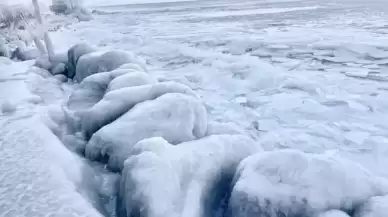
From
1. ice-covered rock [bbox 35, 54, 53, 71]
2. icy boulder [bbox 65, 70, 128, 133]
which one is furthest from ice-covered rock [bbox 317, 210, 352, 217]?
ice-covered rock [bbox 35, 54, 53, 71]

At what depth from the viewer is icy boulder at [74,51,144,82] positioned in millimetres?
5953

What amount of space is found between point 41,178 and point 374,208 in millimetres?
2482

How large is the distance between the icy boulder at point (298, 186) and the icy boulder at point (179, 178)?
28cm

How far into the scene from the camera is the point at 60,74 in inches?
291

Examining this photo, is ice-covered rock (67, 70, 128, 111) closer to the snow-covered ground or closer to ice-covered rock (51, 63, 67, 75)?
the snow-covered ground

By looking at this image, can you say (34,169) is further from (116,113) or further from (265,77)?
(265,77)

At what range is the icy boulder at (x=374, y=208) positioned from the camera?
1.92m

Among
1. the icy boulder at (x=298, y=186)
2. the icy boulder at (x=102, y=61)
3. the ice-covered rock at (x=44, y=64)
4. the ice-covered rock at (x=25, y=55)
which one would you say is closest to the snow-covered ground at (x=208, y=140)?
the icy boulder at (x=298, y=186)

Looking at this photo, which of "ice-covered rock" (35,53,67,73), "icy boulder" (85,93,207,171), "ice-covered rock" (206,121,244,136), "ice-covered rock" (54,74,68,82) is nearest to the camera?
"icy boulder" (85,93,207,171)

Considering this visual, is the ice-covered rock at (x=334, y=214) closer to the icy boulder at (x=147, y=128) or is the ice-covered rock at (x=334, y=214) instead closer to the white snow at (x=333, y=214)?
the white snow at (x=333, y=214)

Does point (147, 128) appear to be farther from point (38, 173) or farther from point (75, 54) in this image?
point (75, 54)

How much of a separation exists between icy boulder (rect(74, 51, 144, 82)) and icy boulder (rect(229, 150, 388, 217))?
4.21m

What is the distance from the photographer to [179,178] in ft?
7.99

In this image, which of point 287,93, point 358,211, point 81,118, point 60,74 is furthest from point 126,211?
point 60,74
